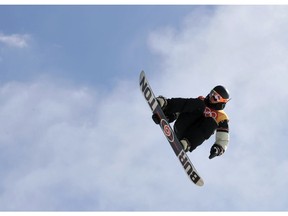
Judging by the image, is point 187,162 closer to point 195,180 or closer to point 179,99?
point 195,180

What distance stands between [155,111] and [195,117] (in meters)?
1.11

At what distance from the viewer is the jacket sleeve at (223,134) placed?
19438 mm

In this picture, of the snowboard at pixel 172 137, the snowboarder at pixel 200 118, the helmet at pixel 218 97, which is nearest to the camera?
the snowboard at pixel 172 137

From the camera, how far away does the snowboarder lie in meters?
19.3

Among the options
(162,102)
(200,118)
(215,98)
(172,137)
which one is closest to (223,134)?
(200,118)

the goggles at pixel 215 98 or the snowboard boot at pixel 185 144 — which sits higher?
the goggles at pixel 215 98

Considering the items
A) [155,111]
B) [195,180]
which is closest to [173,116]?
[155,111]

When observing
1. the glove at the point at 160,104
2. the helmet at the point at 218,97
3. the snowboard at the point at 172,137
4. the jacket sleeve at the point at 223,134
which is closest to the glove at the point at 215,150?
the jacket sleeve at the point at 223,134

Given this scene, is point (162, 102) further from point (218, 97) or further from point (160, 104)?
point (218, 97)

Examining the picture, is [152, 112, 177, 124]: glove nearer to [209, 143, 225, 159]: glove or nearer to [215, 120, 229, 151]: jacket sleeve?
[215, 120, 229, 151]: jacket sleeve

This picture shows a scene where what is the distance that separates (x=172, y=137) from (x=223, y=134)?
1416 millimetres

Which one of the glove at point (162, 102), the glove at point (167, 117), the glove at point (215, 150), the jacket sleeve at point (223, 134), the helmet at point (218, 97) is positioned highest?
the glove at point (162, 102)

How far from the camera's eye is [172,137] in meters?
19.4

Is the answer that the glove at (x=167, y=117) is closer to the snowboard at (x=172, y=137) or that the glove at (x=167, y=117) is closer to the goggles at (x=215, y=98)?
the snowboard at (x=172, y=137)
